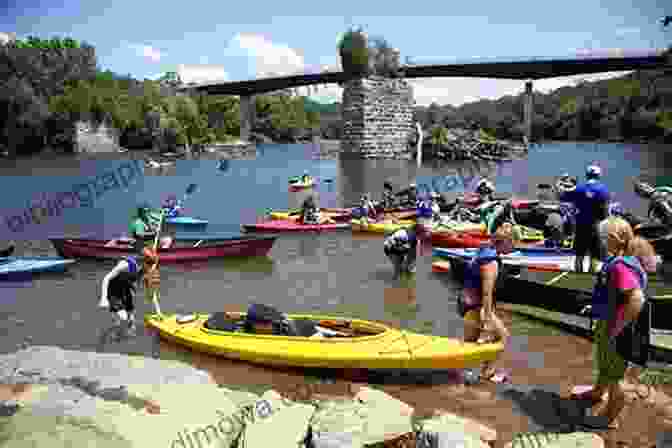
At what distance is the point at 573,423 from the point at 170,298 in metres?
9.51

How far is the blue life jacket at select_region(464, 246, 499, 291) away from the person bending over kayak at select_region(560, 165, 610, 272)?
480cm

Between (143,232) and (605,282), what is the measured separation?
38.9 feet

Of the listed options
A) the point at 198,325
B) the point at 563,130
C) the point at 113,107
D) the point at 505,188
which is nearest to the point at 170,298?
the point at 198,325

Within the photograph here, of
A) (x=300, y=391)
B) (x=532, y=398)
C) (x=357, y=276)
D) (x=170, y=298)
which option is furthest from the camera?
Result: (x=357, y=276)

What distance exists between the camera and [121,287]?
9.66 meters

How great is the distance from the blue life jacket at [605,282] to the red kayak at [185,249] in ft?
37.4

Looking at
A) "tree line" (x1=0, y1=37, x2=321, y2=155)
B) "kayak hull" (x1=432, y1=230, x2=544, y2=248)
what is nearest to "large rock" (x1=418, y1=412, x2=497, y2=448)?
"kayak hull" (x1=432, y1=230, x2=544, y2=248)

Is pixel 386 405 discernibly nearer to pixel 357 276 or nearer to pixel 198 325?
pixel 198 325

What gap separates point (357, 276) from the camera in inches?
572

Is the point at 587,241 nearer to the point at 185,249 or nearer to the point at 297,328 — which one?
the point at 297,328

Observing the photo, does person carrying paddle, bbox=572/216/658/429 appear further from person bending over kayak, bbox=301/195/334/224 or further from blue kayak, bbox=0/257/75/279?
person bending over kayak, bbox=301/195/334/224

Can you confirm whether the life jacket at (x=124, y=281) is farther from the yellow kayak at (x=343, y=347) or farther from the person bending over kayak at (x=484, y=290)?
the person bending over kayak at (x=484, y=290)

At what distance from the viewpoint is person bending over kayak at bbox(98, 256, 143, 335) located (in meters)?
9.38

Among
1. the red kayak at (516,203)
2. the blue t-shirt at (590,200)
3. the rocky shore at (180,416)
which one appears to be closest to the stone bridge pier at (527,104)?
the red kayak at (516,203)
